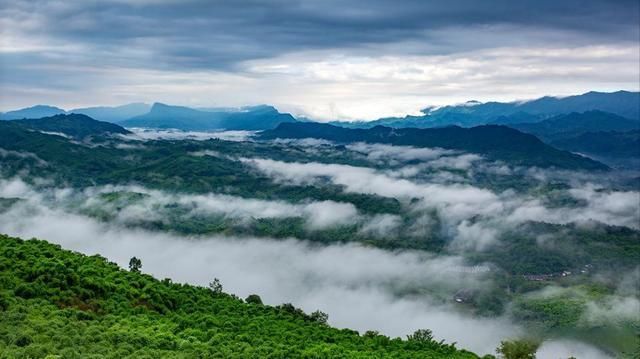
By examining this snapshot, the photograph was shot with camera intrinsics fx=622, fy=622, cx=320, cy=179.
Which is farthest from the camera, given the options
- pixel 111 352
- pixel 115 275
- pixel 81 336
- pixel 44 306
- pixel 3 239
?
pixel 3 239

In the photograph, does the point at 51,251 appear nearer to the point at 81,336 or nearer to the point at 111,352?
the point at 81,336

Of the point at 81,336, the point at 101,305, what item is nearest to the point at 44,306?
the point at 101,305

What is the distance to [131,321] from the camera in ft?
223

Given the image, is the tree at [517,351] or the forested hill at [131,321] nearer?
the forested hill at [131,321]

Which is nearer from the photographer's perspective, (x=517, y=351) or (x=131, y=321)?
(x=131, y=321)

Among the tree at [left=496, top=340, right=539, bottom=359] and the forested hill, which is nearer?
the forested hill

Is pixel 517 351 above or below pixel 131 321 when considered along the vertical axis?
below

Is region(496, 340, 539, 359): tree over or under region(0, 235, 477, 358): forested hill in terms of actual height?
under

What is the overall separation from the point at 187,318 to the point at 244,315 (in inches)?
535

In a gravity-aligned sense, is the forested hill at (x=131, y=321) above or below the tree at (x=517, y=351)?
above

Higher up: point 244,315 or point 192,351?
point 192,351

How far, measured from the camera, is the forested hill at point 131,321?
179 ft

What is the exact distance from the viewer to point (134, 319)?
230 feet

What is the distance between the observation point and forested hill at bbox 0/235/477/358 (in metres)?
54.6
